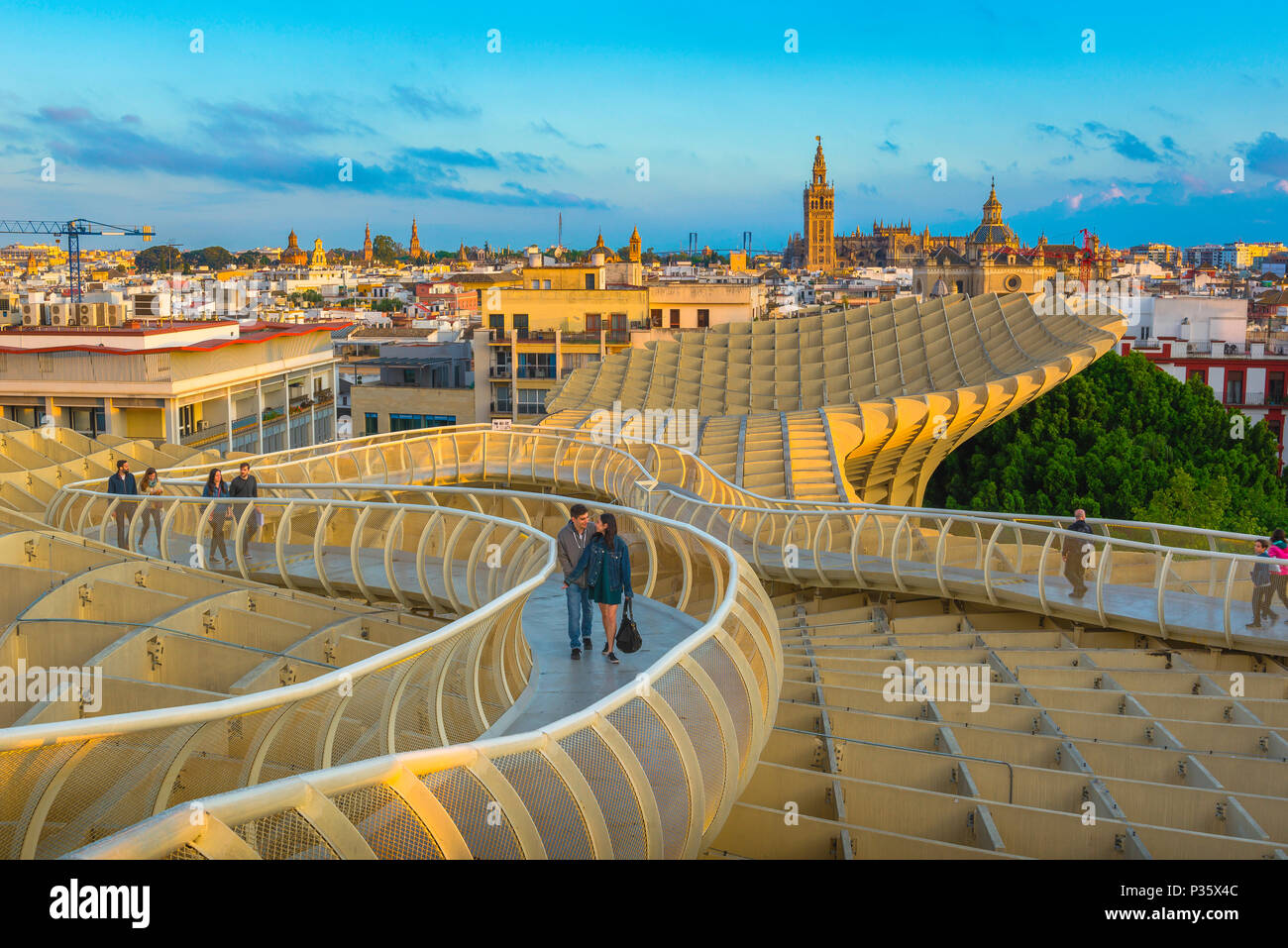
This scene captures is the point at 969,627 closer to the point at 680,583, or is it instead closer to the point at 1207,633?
the point at 1207,633

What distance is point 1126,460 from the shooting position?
43875 millimetres

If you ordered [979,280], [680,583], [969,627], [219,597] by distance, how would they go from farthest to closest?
[979,280]
[969,627]
[680,583]
[219,597]

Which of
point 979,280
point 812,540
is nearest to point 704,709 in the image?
point 812,540

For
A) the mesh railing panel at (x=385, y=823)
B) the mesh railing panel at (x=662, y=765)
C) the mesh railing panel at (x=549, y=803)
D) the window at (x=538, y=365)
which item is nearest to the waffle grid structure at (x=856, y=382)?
the window at (x=538, y=365)

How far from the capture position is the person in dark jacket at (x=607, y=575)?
9344 millimetres

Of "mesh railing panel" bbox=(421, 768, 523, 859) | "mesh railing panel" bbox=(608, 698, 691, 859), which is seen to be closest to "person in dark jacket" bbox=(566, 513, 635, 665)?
"mesh railing panel" bbox=(608, 698, 691, 859)

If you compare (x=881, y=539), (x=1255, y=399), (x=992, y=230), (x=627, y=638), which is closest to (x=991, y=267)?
(x=992, y=230)

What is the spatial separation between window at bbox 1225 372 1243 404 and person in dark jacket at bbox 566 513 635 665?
6430 cm

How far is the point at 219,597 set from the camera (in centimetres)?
1094

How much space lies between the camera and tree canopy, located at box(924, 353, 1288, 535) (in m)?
40.8

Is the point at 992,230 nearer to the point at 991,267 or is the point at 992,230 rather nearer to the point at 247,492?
the point at 991,267

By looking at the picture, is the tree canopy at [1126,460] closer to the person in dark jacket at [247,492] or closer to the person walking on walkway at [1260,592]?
the person walking on walkway at [1260,592]
